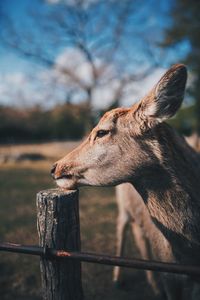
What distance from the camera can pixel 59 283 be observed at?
218cm

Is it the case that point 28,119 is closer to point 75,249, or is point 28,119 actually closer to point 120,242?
point 120,242

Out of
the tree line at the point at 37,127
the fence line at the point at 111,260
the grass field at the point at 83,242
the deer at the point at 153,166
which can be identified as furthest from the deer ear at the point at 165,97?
the tree line at the point at 37,127

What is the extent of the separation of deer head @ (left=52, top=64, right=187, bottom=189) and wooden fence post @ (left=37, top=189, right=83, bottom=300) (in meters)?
0.38

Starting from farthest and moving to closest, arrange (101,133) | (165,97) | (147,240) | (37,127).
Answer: (37,127) → (147,240) → (101,133) → (165,97)

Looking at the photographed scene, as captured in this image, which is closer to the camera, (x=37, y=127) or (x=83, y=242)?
(x=83, y=242)

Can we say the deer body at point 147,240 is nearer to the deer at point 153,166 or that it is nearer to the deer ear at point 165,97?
the deer at point 153,166

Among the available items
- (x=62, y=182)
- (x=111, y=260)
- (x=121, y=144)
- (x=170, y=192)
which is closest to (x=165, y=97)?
(x=121, y=144)

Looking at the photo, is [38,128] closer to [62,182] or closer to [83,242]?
[83,242]

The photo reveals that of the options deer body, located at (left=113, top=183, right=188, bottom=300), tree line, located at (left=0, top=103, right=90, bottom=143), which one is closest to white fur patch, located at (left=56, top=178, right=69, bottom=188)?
deer body, located at (left=113, top=183, right=188, bottom=300)

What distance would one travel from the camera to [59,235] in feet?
7.02

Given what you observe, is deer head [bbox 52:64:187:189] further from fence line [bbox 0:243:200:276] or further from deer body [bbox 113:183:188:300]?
deer body [bbox 113:183:188:300]

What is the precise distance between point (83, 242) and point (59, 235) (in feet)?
12.3

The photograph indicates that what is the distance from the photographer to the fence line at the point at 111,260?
1769 millimetres

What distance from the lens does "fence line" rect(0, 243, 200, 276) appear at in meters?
1.77
